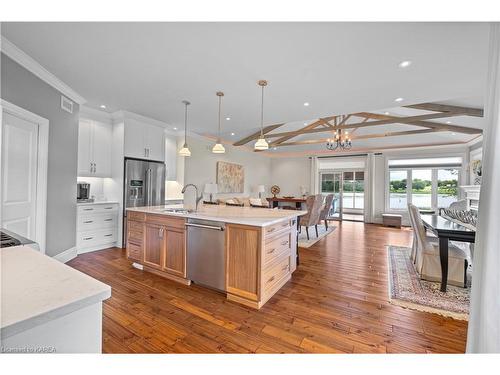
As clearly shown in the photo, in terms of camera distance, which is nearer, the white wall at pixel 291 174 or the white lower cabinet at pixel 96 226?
the white lower cabinet at pixel 96 226

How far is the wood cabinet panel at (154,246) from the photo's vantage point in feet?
9.37

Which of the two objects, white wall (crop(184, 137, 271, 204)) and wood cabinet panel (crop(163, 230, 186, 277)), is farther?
white wall (crop(184, 137, 271, 204))

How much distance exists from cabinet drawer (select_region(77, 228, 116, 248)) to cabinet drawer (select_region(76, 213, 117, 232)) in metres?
0.09

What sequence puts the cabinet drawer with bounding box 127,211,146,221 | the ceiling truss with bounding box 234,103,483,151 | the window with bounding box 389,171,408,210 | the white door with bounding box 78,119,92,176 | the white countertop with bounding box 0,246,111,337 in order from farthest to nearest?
1. the window with bounding box 389,171,408,210
2. the ceiling truss with bounding box 234,103,483,151
3. the white door with bounding box 78,119,92,176
4. the cabinet drawer with bounding box 127,211,146,221
5. the white countertop with bounding box 0,246,111,337

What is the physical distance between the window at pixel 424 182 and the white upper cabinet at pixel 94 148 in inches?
325

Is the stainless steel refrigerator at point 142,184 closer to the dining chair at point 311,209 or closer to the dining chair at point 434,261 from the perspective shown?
the dining chair at point 311,209

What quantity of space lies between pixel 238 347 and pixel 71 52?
3271 millimetres

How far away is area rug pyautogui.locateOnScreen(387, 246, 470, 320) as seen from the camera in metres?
2.18

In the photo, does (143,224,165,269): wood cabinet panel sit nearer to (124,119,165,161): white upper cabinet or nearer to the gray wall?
the gray wall

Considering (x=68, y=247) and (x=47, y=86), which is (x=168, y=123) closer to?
(x=47, y=86)

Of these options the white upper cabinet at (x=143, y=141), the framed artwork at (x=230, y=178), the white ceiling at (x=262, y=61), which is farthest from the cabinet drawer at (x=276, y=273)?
the framed artwork at (x=230, y=178)

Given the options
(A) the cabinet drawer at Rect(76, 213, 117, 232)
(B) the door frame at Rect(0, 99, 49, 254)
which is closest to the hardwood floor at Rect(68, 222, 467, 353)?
(B) the door frame at Rect(0, 99, 49, 254)

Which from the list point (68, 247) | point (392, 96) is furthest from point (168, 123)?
point (392, 96)

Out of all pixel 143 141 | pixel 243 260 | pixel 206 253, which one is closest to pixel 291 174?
pixel 143 141
